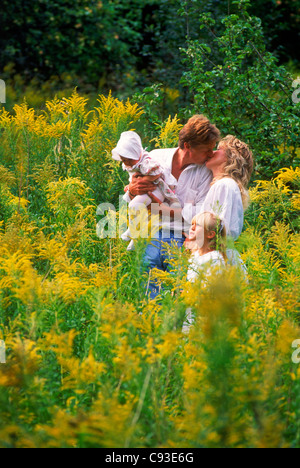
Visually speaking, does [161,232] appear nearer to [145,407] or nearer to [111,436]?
[145,407]

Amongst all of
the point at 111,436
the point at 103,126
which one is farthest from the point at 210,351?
the point at 103,126

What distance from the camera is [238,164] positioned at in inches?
158

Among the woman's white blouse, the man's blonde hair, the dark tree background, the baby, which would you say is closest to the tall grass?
the woman's white blouse

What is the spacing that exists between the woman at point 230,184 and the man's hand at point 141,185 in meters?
0.42

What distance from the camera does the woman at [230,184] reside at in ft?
12.6

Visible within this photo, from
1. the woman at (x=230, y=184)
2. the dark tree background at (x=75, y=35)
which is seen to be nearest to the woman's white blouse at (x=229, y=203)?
the woman at (x=230, y=184)

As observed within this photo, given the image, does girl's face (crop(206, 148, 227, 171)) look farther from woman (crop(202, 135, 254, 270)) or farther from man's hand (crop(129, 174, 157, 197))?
man's hand (crop(129, 174, 157, 197))

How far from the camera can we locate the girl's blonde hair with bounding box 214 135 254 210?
3.99 meters

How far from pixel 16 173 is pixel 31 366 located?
327 centimetres

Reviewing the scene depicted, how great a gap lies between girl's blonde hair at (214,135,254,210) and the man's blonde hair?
0.12 metres

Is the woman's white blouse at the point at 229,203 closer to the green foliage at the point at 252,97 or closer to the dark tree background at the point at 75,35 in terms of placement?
the green foliage at the point at 252,97

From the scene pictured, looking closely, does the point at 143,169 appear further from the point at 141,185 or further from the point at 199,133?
the point at 199,133

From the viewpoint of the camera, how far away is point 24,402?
7.52 feet

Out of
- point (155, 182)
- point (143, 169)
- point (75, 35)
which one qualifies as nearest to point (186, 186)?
point (155, 182)
